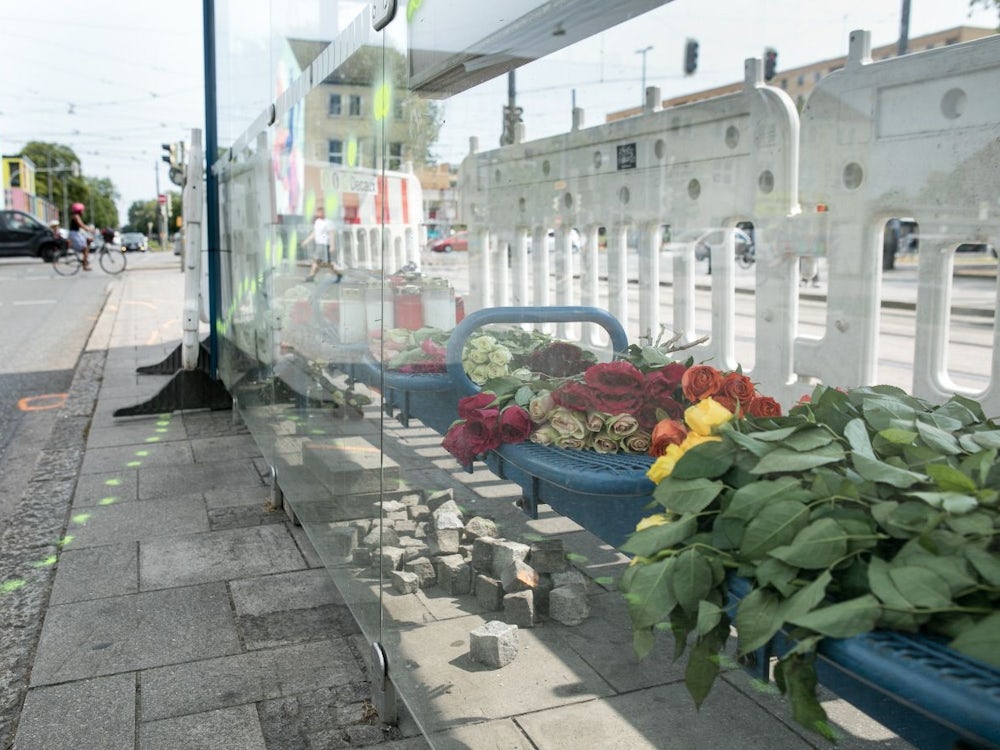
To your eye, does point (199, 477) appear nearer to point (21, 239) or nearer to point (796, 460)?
point (796, 460)

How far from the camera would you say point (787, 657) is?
4.08ft

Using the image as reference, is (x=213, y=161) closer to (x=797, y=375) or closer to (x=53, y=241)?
(x=797, y=375)

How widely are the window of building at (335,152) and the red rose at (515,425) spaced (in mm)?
1134

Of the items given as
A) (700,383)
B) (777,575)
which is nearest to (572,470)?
(700,383)

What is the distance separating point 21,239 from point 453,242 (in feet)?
125

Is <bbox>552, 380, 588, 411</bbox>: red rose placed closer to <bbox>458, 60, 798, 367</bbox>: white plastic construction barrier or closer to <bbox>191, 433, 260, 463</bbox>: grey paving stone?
<bbox>458, 60, 798, 367</bbox>: white plastic construction barrier

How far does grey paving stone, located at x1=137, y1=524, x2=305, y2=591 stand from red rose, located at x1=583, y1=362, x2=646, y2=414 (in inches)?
89.6

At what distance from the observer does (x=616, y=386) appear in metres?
1.90

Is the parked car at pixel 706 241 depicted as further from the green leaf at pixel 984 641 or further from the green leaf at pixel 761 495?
the green leaf at pixel 984 641

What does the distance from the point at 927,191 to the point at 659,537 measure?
57 centimetres

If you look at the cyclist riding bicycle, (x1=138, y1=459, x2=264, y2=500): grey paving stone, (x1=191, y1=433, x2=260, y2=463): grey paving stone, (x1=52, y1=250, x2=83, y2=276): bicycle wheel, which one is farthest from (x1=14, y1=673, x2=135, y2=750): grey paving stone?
the cyclist riding bicycle

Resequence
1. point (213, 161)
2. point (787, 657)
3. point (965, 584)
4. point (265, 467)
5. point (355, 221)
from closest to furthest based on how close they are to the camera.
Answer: point (965, 584), point (787, 657), point (355, 221), point (265, 467), point (213, 161)

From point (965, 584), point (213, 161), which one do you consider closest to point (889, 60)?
point (965, 584)

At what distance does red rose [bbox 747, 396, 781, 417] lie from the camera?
1.63 meters
